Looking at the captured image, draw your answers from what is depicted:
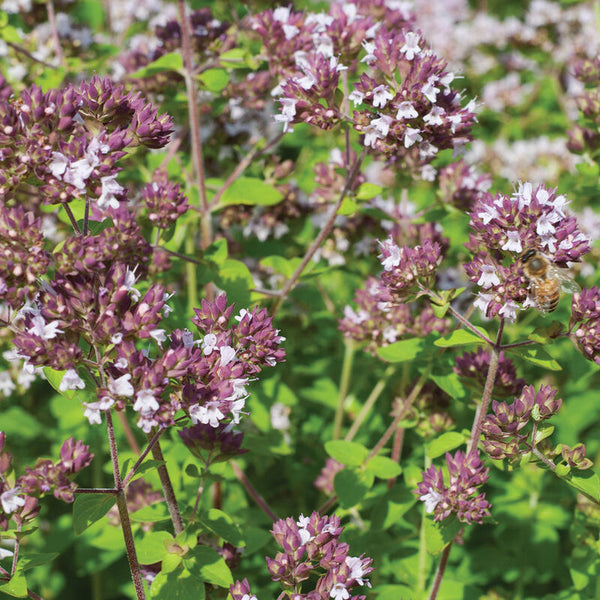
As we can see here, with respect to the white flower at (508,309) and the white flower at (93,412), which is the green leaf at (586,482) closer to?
the white flower at (508,309)

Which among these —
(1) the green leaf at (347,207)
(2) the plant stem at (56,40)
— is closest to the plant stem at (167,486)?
(1) the green leaf at (347,207)

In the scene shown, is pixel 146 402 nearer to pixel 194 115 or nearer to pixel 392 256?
pixel 392 256

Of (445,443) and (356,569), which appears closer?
(356,569)

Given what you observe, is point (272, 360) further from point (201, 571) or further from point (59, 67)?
point (59, 67)

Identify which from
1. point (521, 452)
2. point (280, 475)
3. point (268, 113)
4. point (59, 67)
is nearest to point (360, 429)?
point (280, 475)

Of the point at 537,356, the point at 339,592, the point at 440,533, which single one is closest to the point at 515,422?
the point at 537,356
